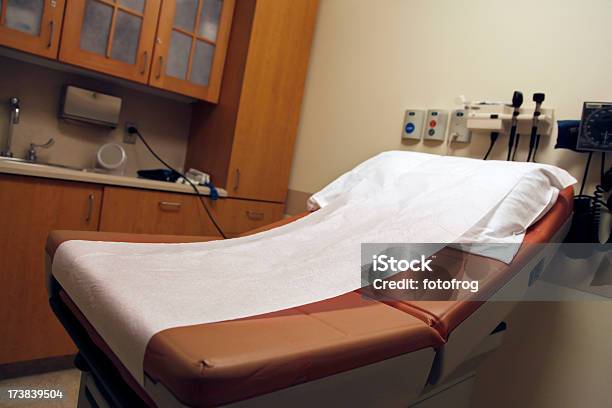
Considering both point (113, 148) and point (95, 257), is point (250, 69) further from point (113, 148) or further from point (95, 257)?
point (95, 257)

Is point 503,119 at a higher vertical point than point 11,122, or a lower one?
higher

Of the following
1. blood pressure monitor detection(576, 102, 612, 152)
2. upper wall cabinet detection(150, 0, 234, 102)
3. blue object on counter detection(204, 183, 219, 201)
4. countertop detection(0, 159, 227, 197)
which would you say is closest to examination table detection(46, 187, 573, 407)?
blood pressure monitor detection(576, 102, 612, 152)

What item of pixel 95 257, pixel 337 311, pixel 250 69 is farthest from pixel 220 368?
pixel 250 69

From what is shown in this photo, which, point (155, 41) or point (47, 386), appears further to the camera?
point (155, 41)

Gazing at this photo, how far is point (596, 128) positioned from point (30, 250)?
2.00 metres

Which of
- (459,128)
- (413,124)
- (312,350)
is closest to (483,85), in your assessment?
(459,128)

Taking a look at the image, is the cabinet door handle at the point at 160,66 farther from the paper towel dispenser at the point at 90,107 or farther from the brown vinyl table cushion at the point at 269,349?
the brown vinyl table cushion at the point at 269,349

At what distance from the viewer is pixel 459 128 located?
157cm

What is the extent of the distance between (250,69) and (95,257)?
60.1 inches

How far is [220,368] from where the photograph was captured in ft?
1.45

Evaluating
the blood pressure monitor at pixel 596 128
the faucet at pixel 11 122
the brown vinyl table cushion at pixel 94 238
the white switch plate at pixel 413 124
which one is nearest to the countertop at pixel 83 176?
the faucet at pixel 11 122

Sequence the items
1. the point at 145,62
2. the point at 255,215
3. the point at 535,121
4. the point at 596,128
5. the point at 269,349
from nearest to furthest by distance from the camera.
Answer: the point at 269,349 < the point at 596,128 < the point at 535,121 < the point at 145,62 < the point at 255,215

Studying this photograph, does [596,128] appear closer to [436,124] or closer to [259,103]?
[436,124]

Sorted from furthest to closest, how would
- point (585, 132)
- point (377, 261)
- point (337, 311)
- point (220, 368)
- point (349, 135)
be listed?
point (349, 135) < point (585, 132) < point (377, 261) < point (337, 311) < point (220, 368)
